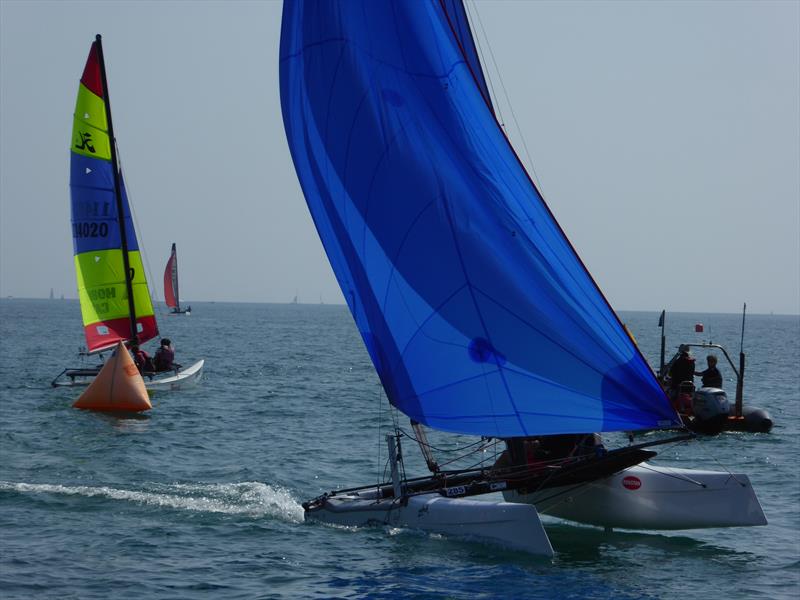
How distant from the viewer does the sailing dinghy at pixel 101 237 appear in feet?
112

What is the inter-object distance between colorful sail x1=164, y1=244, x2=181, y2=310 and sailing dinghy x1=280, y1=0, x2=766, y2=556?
97.6 metres

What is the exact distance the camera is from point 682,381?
93.4 ft

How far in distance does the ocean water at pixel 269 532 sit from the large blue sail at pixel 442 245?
5.37ft

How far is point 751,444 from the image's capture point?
26375 millimetres

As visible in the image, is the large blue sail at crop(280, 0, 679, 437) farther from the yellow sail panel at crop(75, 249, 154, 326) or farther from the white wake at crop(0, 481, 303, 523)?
the yellow sail panel at crop(75, 249, 154, 326)

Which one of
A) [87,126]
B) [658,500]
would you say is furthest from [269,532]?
[87,126]

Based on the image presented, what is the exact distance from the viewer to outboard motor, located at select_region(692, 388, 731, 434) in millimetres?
26234

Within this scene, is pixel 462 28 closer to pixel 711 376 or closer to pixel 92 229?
pixel 711 376

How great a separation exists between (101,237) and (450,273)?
73.9 feet

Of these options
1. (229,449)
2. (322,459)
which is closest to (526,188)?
(322,459)

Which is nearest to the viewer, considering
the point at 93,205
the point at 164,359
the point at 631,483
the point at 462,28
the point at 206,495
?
the point at 631,483

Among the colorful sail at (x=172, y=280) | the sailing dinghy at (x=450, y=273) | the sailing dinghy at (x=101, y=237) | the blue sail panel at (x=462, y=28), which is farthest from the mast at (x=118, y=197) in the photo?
the colorful sail at (x=172, y=280)

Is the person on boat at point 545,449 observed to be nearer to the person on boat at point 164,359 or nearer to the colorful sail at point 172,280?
the person on boat at point 164,359

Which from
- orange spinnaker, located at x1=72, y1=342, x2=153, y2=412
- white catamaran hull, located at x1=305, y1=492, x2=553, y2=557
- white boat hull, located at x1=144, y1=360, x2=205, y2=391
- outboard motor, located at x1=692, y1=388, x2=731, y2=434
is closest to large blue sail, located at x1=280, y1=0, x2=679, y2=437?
white catamaran hull, located at x1=305, y1=492, x2=553, y2=557
